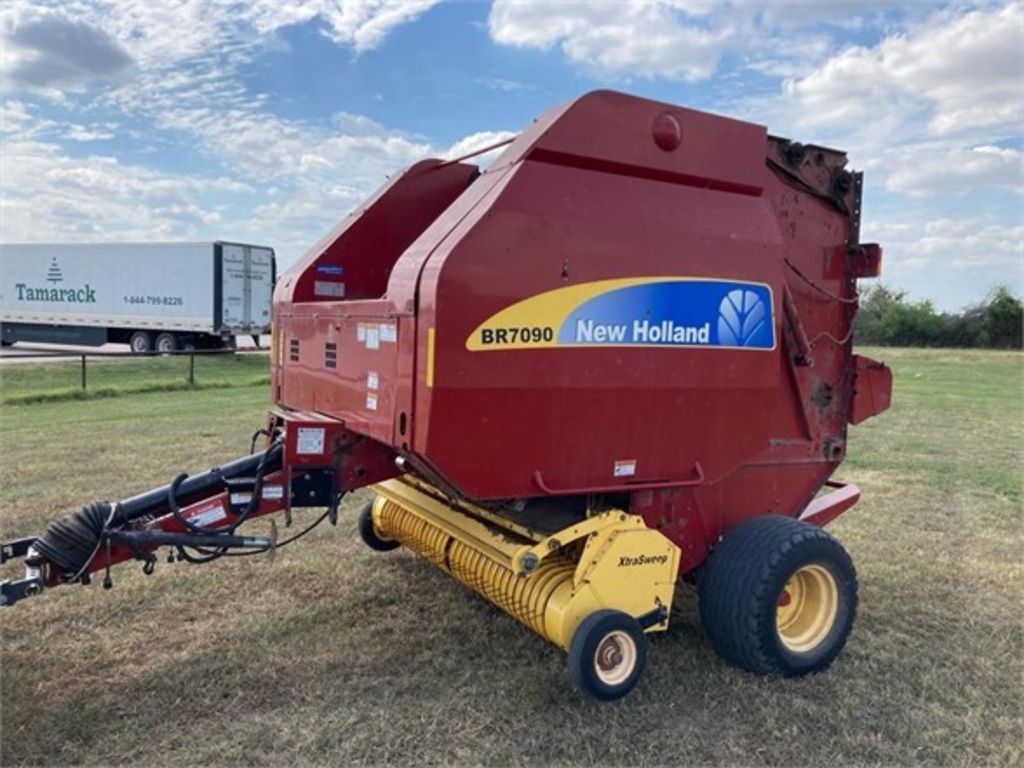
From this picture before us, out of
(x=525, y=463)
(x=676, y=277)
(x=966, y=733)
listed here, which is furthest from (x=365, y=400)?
(x=966, y=733)

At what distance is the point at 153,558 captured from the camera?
338cm

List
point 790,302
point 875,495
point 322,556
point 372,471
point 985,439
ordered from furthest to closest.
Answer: point 985,439
point 875,495
point 322,556
point 790,302
point 372,471

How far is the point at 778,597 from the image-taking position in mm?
3637

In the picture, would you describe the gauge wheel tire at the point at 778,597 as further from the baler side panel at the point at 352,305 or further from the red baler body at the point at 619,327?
the baler side panel at the point at 352,305

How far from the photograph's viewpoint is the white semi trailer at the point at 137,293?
78.3 feet

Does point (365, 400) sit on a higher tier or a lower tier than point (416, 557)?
higher

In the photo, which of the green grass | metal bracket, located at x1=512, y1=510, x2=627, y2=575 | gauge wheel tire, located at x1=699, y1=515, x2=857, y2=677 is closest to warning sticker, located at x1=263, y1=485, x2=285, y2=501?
metal bracket, located at x1=512, y1=510, x2=627, y2=575

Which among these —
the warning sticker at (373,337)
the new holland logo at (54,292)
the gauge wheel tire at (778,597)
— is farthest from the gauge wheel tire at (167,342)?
the gauge wheel tire at (778,597)

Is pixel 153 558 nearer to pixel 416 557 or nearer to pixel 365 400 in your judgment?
pixel 365 400

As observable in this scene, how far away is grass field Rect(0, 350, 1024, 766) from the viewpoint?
10.2 feet

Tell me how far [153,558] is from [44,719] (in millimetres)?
713

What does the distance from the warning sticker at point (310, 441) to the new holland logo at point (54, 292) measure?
24.7 m

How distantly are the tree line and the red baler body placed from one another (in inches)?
1536

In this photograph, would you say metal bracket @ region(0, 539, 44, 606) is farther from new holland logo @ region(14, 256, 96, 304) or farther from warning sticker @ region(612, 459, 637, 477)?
new holland logo @ region(14, 256, 96, 304)
